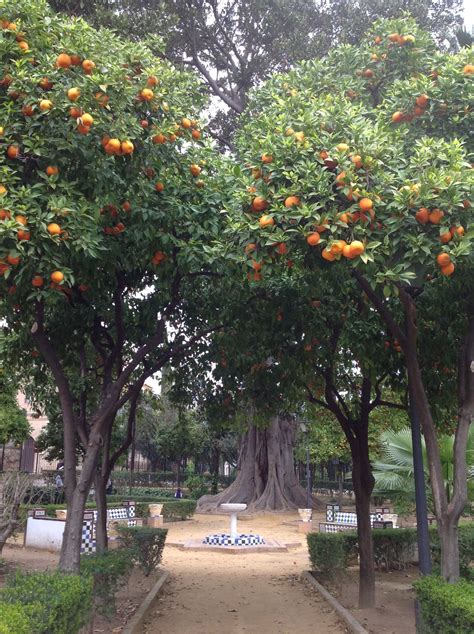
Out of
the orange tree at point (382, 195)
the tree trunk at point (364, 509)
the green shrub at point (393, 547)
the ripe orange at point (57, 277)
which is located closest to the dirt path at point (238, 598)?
the tree trunk at point (364, 509)

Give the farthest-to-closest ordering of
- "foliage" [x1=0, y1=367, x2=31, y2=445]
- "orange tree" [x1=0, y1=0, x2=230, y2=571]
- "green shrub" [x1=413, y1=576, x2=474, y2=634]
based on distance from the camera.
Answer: "foliage" [x1=0, y1=367, x2=31, y2=445] → "orange tree" [x1=0, y1=0, x2=230, y2=571] → "green shrub" [x1=413, y1=576, x2=474, y2=634]

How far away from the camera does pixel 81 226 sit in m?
5.34

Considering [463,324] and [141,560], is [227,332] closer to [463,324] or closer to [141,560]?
[463,324]

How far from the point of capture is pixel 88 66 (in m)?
5.43

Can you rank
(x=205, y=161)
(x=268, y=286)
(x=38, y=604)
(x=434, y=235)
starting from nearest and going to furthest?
(x=38, y=604)
(x=434, y=235)
(x=205, y=161)
(x=268, y=286)

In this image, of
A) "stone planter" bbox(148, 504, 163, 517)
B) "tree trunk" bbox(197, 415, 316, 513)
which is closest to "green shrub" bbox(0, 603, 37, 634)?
"stone planter" bbox(148, 504, 163, 517)

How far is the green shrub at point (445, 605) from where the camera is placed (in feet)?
15.0

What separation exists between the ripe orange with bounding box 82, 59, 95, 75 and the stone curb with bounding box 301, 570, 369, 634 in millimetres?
6496

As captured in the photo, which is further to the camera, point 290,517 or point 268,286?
point 290,517

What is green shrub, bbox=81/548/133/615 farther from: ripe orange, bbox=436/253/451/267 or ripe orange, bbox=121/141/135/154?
ripe orange, bbox=436/253/451/267

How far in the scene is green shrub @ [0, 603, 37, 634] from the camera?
145 inches

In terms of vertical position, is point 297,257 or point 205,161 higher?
point 205,161

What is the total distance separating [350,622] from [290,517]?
18.0 m

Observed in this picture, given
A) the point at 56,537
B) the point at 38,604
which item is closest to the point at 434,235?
the point at 38,604
